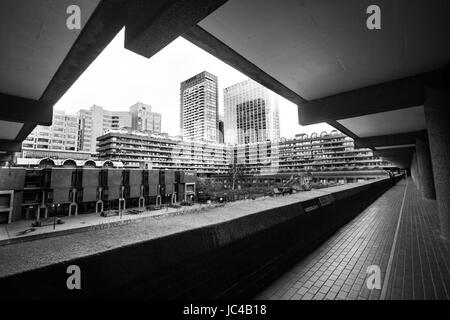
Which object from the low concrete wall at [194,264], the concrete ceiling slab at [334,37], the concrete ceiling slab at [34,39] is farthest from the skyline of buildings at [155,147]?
the low concrete wall at [194,264]

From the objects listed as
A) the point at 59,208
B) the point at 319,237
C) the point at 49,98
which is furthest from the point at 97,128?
the point at 319,237

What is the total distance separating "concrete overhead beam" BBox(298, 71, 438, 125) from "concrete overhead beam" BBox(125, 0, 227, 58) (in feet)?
22.6

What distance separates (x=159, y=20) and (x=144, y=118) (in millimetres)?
172191

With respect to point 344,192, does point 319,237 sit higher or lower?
lower

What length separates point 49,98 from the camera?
27.6ft

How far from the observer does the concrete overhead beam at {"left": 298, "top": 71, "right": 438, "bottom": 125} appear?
677 centimetres

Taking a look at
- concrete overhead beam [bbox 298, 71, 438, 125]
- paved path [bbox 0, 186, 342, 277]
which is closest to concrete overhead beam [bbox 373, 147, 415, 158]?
concrete overhead beam [bbox 298, 71, 438, 125]

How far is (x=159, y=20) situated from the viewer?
132 inches

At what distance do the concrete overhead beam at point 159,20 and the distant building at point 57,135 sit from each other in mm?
120521

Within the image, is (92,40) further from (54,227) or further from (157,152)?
(157,152)

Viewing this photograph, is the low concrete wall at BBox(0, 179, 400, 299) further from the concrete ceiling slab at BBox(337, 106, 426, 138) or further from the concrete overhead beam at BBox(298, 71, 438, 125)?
the concrete ceiling slab at BBox(337, 106, 426, 138)
